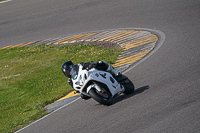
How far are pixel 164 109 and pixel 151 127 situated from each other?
2.36ft

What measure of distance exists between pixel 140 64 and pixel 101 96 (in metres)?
2.92

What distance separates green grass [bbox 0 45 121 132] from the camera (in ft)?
30.2

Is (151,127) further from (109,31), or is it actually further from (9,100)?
(109,31)

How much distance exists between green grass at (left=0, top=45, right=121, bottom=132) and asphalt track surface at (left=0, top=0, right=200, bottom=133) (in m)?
0.99

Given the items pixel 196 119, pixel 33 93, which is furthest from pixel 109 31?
pixel 196 119

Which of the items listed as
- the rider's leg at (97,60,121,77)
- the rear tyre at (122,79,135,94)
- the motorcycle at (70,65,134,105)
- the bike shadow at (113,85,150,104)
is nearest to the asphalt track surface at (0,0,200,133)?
the bike shadow at (113,85,150,104)

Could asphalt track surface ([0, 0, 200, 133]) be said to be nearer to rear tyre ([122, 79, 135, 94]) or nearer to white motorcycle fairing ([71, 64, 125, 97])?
rear tyre ([122, 79, 135, 94])

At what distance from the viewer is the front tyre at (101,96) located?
7270 millimetres

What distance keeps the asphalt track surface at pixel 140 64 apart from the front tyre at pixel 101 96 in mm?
173

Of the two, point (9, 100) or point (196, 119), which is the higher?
point (196, 119)

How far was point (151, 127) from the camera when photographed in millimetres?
5973

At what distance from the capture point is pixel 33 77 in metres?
11.7

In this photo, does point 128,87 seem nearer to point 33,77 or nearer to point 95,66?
point 95,66

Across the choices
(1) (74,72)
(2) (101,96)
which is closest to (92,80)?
(2) (101,96)
